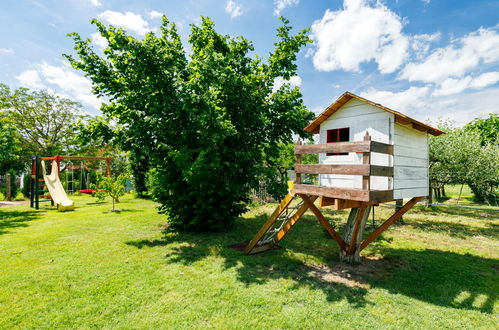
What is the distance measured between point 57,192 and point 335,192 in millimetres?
18266

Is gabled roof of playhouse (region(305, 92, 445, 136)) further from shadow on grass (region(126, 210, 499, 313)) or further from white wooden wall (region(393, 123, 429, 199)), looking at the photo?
shadow on grass (region(126, 210, 499, 313))

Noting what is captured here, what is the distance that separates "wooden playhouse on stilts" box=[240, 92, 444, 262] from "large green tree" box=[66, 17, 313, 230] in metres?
3.00

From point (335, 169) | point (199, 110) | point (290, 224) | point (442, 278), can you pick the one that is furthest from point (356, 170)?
point (199, 110)

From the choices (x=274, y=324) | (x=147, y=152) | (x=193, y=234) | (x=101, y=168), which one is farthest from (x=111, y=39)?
(x=101, y=168)

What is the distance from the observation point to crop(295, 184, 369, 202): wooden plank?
5289mm

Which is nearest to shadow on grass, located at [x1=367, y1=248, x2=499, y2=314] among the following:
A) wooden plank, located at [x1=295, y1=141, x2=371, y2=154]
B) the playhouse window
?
wooden plank, located at [x1=295, y1=141, x2=371, y2=154]

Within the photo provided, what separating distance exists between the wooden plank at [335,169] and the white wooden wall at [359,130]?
0.74 meters

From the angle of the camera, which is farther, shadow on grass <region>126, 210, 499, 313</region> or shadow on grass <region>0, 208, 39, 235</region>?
shadow on grass <region>0, 208, 39, 235</region>

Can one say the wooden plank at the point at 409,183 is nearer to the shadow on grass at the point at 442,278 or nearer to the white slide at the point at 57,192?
the shadow on grass at the point at 442,278

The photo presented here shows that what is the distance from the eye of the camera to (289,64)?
1084 cm

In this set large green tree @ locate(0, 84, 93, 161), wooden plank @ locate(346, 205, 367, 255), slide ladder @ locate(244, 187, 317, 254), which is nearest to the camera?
wooden plank @ locate(346, 205, 367, 255)

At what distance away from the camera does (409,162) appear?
6672 mm

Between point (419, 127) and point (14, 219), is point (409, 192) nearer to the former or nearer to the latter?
point (419, 127)

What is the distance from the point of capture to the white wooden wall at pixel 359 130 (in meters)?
6.18
